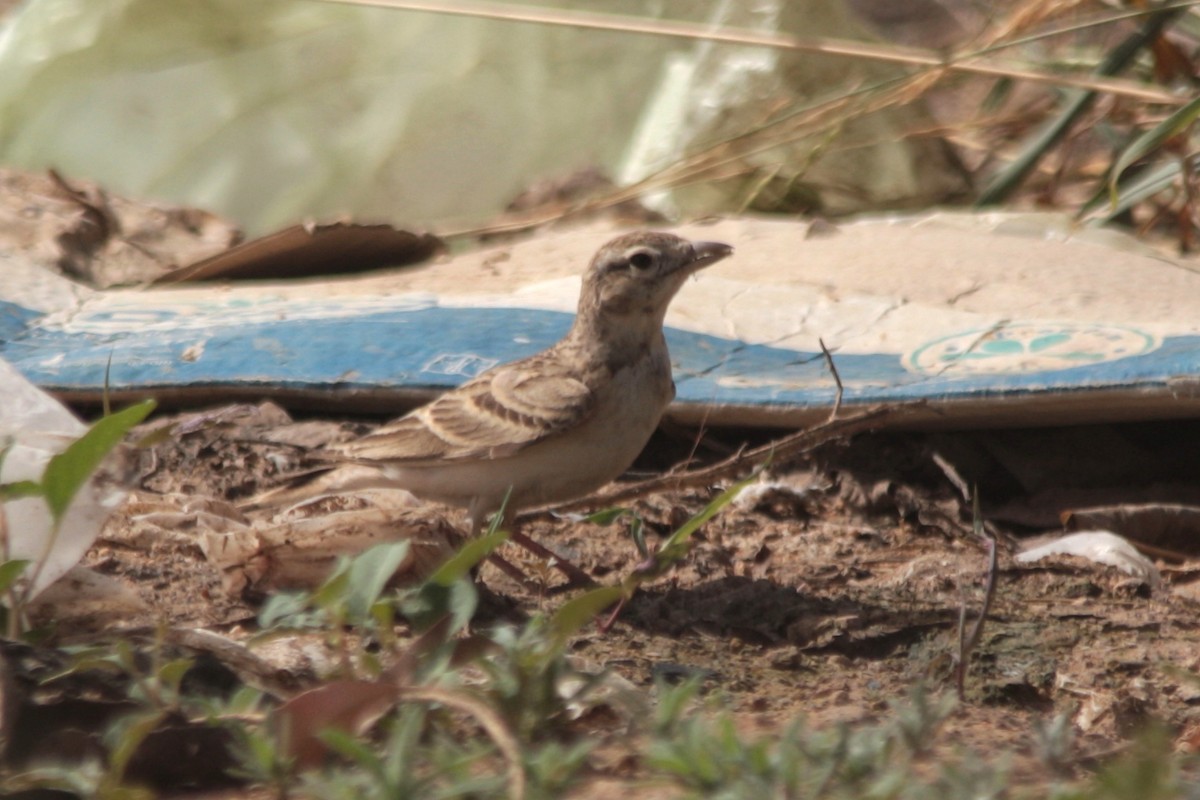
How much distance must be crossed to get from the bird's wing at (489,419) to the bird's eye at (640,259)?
30 centimetres

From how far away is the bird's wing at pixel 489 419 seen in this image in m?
3.29

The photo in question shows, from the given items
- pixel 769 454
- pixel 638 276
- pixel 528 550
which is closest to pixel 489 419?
pixel 528 550

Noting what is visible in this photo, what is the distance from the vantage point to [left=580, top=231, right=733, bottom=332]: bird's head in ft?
11.6

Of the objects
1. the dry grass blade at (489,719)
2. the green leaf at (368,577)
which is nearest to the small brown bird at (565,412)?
the green leaf at (368,577)

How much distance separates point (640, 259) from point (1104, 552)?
1248 mm

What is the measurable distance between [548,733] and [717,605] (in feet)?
3.71

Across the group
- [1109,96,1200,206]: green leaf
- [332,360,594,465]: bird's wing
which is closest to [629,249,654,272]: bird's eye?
[332,360,594,465]: bird's wing

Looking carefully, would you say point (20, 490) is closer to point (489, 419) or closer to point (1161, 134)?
point (489, 419)

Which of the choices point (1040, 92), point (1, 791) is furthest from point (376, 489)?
point (1040, 92)

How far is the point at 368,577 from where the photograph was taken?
6.96ft

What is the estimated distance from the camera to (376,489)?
3.61 m

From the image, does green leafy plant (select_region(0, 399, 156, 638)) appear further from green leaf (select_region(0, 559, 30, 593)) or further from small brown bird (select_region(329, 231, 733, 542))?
small brown bird (select_region(329, 231, 733, 542))

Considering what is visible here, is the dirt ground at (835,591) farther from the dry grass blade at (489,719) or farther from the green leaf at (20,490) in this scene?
the dry grass blade at (489,719)

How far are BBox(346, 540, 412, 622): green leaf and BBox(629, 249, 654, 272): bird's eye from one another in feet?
4.99
